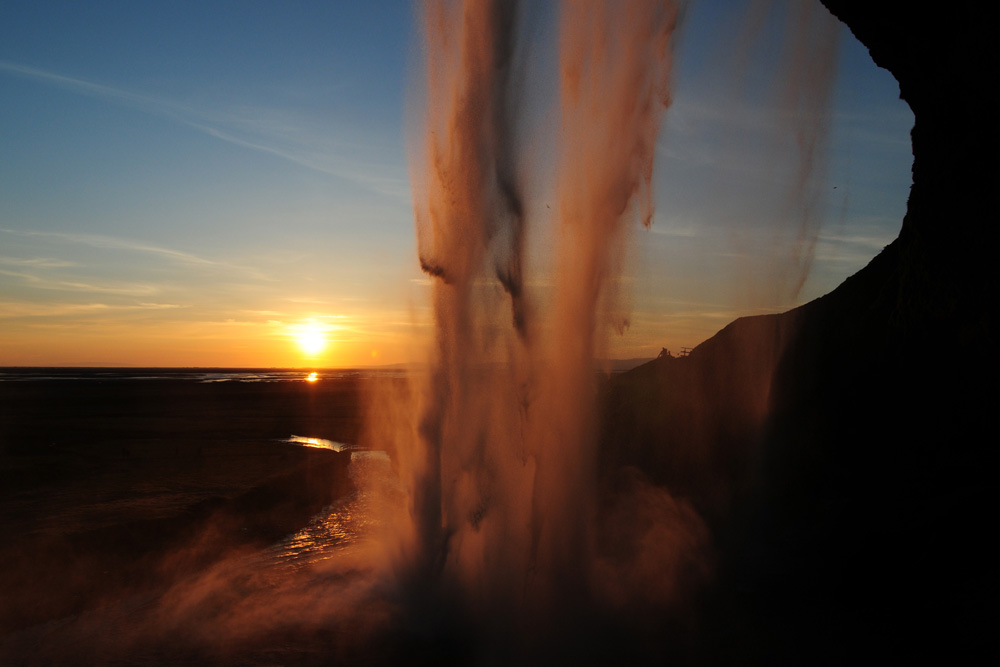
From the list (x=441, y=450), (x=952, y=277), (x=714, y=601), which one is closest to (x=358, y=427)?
(x=441, y=450)

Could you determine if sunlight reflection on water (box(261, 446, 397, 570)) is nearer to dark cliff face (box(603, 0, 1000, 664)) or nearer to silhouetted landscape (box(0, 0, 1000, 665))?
silhouetted landscape (box(0, 0, 1000, 665))

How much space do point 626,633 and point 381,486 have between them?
1686 centimetres

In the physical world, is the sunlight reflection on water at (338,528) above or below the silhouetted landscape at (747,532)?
below

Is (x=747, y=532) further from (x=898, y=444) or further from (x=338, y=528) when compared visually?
(x=338, y=528)

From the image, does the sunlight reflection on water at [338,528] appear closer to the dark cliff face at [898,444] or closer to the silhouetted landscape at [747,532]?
the silhouetted landscape at [747,532]

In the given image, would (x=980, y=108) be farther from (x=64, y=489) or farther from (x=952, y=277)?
(x=64, y=489)

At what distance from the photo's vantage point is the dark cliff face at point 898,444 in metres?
11.2

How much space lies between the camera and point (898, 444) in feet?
49.3

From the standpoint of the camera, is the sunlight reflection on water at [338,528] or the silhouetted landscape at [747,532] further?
the sunlight reflection on water at [338,528]

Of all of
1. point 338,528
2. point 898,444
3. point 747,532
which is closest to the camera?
point 898,444

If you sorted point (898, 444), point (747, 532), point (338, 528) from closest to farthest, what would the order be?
point (898, 444) < point (747, 532) < point (338, 528)

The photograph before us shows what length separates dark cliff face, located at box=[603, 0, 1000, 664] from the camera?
11195 millimetres

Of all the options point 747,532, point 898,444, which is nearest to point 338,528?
point 747,532

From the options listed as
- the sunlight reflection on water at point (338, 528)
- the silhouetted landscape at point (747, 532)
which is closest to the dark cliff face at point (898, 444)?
the silhouetted landscape at point (747, 532)
